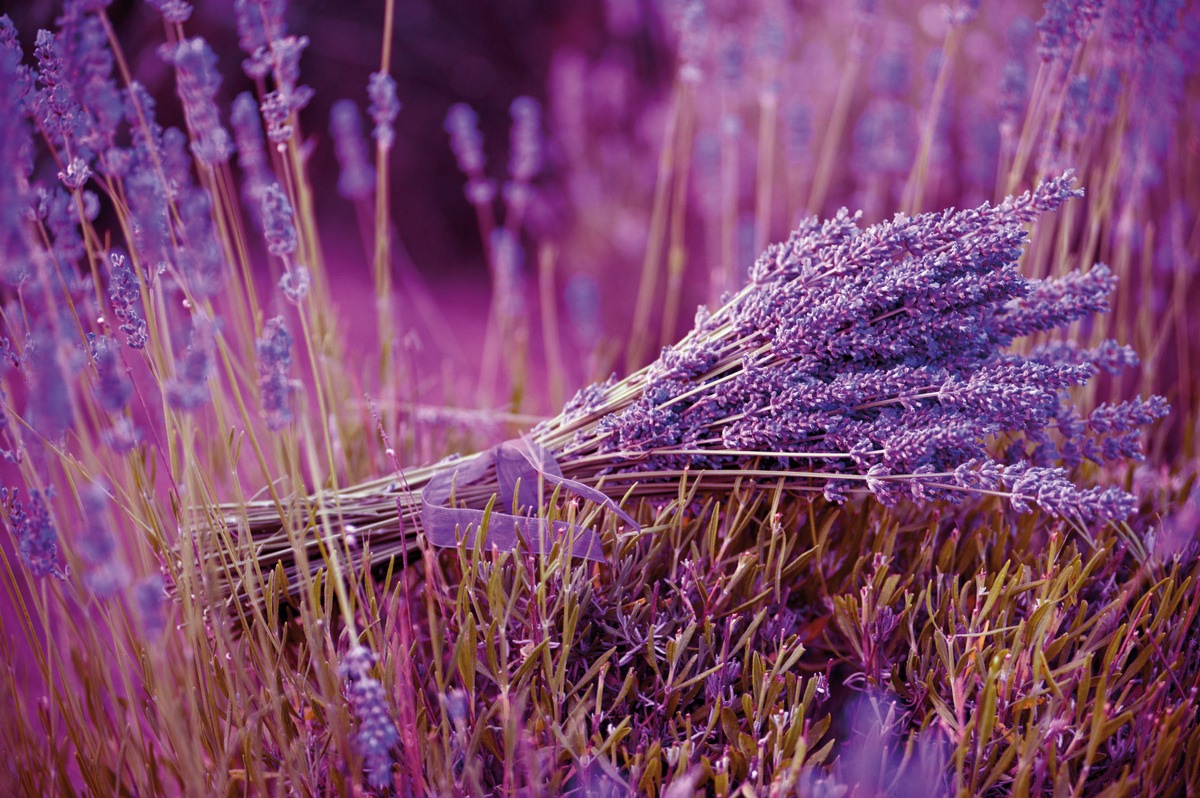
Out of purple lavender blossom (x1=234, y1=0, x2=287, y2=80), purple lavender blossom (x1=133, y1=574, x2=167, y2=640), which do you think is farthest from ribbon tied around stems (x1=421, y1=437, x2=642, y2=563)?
purple lavender blossom (x1=234, y1=0, x2=287, y2=80)

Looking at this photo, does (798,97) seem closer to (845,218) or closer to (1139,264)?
(1139,264)

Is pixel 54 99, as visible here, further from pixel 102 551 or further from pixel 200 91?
pixel 102 551

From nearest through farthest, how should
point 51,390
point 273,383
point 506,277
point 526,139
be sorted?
1. point 51,390
2. point 273,383
3. point 526,139
4. point 506,277

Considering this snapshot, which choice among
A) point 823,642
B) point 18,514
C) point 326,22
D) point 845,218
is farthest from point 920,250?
point 326,22

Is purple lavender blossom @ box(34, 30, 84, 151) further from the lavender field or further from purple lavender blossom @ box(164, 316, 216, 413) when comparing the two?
purple lavender blossom @ box(164, 316, 216, 413)

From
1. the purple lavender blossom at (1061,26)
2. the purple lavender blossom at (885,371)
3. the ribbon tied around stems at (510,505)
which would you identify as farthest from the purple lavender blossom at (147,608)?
the purple lavender blossom at (1061,26)

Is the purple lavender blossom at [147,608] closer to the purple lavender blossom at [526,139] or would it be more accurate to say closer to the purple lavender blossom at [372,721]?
the purple lavender blossom at [372,721]

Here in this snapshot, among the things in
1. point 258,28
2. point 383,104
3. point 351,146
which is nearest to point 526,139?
point 351,146
